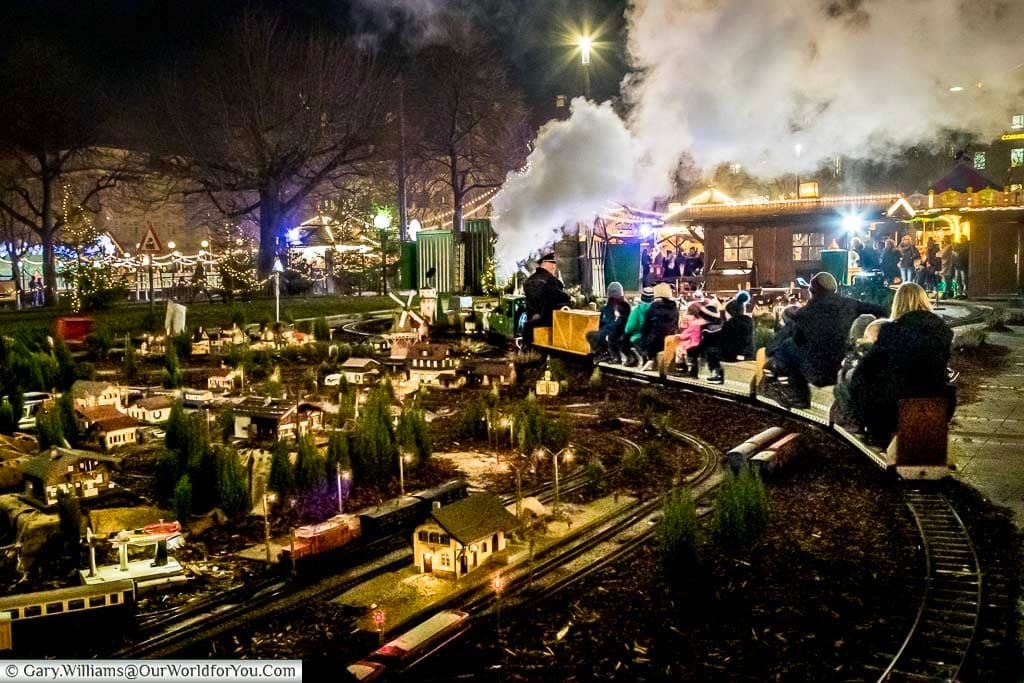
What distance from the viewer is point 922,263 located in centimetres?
2522

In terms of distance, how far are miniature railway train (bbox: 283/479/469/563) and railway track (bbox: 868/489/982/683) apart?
3121 millimetres

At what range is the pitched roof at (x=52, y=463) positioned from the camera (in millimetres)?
6547

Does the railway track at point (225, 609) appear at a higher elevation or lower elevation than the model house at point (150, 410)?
lower

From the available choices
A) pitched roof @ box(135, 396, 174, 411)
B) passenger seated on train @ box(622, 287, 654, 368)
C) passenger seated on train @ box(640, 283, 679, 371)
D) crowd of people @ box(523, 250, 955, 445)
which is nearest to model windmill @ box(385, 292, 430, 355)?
crowd of people @ box(523, 250, 955, 445)

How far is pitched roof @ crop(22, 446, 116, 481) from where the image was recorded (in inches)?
258

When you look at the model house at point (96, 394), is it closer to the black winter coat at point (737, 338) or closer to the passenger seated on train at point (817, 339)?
the passenger seated on train at point (817, 339)

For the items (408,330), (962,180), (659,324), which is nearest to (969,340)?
(659,324)

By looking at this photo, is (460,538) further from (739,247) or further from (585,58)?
(739,247)

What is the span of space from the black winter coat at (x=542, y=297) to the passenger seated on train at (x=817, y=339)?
594 centimetres

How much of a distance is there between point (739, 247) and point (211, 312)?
16.6m

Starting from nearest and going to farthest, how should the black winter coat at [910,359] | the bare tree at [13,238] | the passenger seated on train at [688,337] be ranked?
the black winter coat at [910,359] < the passenger seated on train at [688,337] < the bare tree at [13,238]

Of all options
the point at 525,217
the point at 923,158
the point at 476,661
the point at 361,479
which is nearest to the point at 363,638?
the point at 476,661

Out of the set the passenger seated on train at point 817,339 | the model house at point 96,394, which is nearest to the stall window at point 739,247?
the passenger seated on train at point 817,339

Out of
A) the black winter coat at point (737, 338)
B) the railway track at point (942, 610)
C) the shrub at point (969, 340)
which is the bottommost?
the railway track at point (942, 610)
